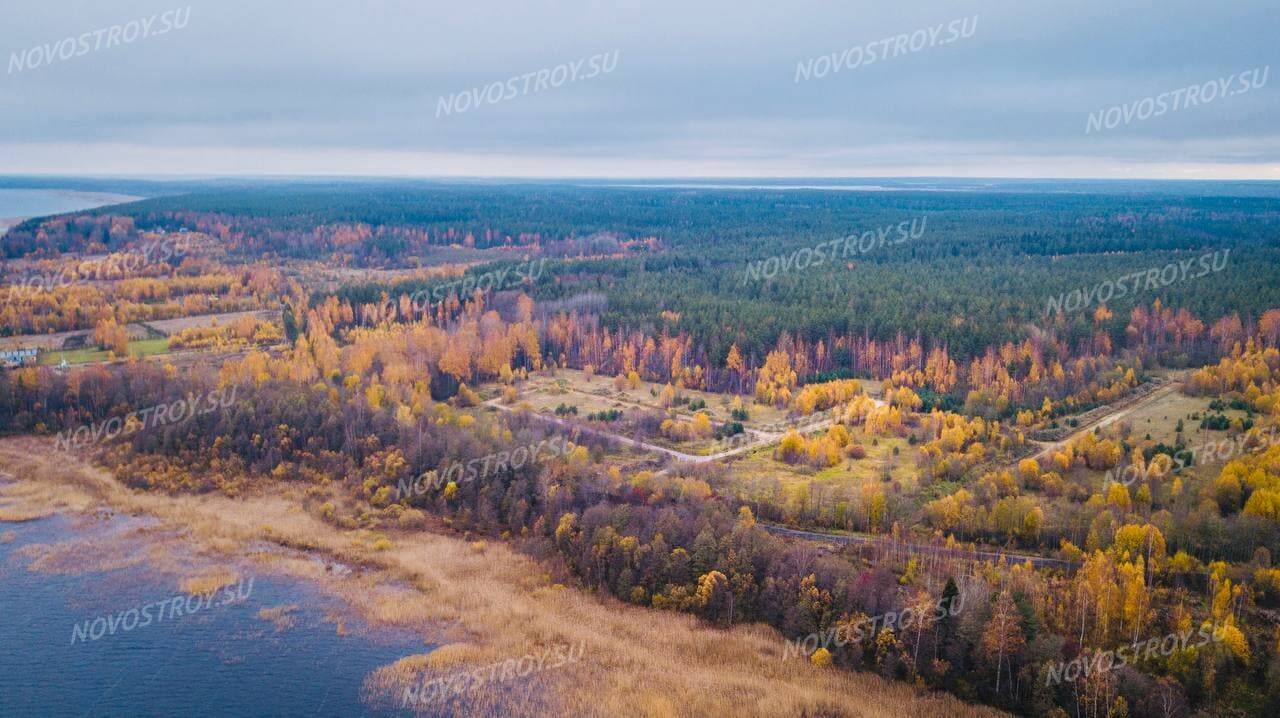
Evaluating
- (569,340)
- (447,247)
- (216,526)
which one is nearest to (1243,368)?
(569,340)

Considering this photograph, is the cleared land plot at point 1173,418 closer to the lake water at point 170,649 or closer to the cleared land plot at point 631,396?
the cleared land plot at point 631,396

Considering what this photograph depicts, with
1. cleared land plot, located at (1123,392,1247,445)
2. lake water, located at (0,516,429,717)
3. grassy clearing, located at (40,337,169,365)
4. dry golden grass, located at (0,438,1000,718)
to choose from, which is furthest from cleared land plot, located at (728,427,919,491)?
grassy clearing, located at (40,337,169,365)

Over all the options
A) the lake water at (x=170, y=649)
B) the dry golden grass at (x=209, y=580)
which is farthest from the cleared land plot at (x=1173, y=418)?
the dry golden grass at (x=209, y=580)

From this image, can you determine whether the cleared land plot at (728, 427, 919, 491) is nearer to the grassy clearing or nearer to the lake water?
the lake water

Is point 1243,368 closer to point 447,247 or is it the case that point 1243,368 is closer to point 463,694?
point 463,694

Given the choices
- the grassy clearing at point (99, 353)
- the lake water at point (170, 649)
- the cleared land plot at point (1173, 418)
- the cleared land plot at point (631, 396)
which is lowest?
the lake water at point (170, 649)

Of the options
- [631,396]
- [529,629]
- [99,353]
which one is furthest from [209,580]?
[99,353]
